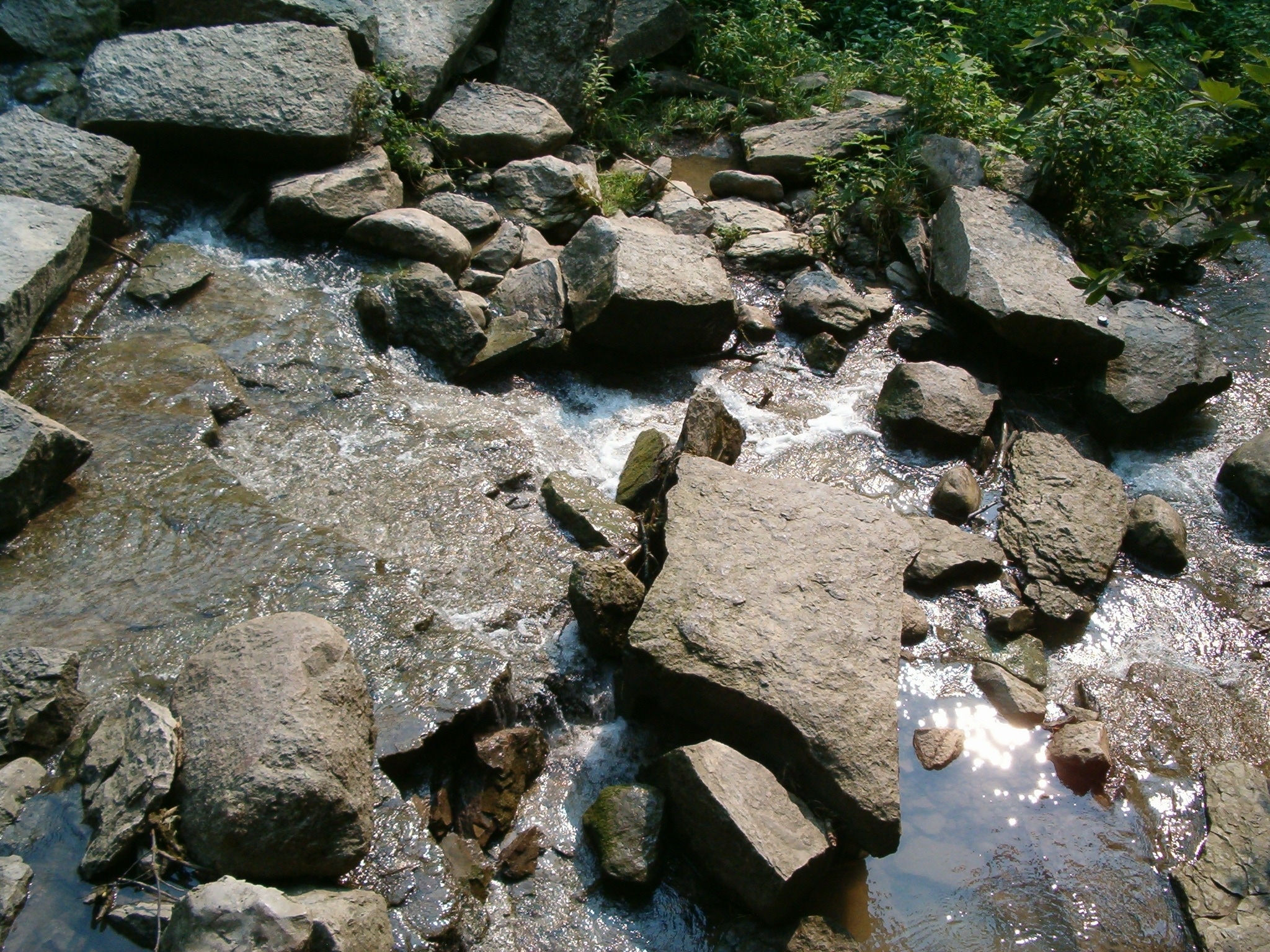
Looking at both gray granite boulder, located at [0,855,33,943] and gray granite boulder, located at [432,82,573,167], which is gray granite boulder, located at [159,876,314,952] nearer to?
gray granite boulder, located at [0,855,33,943]

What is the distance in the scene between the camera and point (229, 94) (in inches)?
228

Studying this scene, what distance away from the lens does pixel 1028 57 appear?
28.6 feet

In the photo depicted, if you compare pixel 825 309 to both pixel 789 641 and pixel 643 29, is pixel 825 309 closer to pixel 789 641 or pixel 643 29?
pixel 789 641

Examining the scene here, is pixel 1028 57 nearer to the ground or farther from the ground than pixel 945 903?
farther from the ground

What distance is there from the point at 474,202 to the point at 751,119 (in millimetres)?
3159

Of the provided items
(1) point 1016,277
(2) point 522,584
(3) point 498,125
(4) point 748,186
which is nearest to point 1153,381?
(1) point 1016,277

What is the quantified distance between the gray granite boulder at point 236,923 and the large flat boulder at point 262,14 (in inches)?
231

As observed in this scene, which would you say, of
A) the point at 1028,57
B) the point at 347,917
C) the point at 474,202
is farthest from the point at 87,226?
the point at 1028,57

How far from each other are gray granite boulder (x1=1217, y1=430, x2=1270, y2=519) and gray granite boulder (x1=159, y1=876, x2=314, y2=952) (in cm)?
517

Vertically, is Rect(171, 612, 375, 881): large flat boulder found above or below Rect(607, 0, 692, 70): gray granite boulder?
below

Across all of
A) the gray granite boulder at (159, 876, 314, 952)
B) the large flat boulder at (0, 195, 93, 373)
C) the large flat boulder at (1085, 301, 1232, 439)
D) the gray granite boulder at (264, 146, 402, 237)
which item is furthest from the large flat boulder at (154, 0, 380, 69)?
the gray granite boulder at (159, 876, 314, 952)

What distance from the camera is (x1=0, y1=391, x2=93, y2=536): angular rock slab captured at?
3.80 metres

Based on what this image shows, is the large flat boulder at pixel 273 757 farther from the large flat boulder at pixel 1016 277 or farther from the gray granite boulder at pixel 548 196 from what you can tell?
the large flat boulder at pixel 1016 277

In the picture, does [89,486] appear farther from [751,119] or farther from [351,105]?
[751,119]
